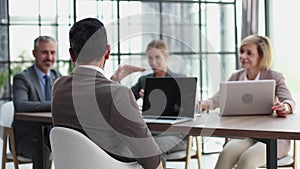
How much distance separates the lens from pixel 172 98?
9.27ft

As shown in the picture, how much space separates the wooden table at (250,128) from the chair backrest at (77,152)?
0.54 m

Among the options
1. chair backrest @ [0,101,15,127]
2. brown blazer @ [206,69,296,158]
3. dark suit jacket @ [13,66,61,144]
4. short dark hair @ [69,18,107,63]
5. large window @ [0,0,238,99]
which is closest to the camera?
short dark hair @ [69,18,107,63]

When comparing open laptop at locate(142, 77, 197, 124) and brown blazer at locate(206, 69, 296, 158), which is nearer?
open laptop at locate(142, 77, 197, 124)

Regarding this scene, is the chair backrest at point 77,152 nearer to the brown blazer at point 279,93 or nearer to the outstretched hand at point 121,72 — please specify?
the outstretched hand at point 121,72

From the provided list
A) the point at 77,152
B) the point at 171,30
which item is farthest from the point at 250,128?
the point at 171,30

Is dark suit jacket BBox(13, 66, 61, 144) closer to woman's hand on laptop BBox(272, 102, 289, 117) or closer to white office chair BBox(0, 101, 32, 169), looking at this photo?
white office chair BBox(0, 101, 32, 169)

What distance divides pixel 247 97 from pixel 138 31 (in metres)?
3.14

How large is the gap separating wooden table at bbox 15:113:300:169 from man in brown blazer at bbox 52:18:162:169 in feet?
1.38

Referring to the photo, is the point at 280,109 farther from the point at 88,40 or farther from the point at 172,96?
the point at 88,40

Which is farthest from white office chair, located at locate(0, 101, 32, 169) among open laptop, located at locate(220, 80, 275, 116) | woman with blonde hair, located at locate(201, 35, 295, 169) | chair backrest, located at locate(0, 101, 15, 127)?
open laptop, located at locate(220, 80, 275, 116)

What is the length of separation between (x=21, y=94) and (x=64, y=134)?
1.95m

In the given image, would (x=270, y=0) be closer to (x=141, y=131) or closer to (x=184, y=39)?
(x=184, y=39)

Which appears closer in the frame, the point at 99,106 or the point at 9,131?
the point at 99,106

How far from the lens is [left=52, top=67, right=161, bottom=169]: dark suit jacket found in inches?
76.4
